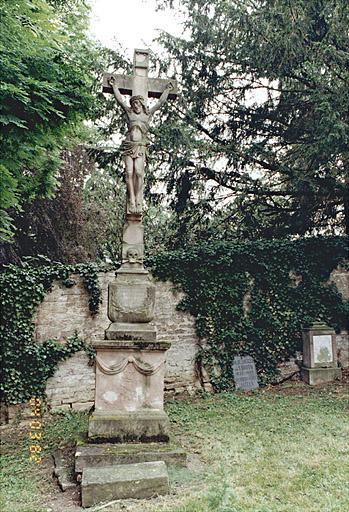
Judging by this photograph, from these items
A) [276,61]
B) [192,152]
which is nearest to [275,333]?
[192,152]

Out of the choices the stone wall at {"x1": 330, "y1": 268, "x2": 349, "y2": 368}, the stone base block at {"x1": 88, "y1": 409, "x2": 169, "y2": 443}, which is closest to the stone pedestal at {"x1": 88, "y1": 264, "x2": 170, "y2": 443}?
the stone base block at {"x1": 88, "y1": 409, "x2": 169, "y2": 443}

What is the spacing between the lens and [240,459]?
4863 mm

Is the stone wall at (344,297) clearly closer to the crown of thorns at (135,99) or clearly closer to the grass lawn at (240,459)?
the grass lawn at (240,459)

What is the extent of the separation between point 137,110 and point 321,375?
6.74 metres

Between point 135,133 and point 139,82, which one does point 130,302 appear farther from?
point 139,82

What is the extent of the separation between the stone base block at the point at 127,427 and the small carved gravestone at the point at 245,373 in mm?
4642

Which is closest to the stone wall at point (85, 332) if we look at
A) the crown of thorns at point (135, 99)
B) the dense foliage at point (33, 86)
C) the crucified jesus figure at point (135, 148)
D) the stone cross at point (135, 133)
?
the dense foliage at point (33, 86)

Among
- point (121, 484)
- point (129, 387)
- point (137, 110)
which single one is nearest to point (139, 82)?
point (137, 110)

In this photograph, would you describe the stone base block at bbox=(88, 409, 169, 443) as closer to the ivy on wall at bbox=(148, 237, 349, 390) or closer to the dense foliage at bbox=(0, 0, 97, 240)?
the dense foliage at bbox=(0, 0, 97, 240)

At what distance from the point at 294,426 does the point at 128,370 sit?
297 centimetres

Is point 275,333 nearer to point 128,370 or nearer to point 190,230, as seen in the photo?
point 190,230

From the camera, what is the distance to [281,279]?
9.80 m

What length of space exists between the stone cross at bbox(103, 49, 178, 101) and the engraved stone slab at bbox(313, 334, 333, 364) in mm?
6182
